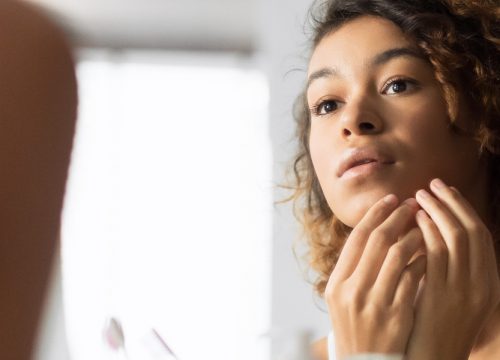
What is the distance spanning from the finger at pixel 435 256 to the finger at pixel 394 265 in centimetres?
1

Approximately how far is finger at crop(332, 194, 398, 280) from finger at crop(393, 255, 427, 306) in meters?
0.05

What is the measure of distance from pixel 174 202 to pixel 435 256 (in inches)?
21.7

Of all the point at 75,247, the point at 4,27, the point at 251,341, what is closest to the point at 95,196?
the point at 75,247

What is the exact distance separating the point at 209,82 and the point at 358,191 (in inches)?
19.8

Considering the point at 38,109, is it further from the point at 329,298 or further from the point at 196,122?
the point at 196,122

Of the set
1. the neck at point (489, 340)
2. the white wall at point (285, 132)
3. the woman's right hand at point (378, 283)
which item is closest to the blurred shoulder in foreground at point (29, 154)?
the woman's right hand at point (378, 283)

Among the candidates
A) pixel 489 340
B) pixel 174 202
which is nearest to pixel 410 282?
pixel 489 340

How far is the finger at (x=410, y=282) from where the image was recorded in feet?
2.19

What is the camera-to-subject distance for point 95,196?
3.83ft

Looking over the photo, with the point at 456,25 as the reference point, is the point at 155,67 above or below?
above

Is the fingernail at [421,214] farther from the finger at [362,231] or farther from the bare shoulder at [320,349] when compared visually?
the bare shoulder at [320,349]

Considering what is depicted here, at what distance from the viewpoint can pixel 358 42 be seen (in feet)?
2.44

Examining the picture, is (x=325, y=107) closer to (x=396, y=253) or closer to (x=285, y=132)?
(x=396, y=253)

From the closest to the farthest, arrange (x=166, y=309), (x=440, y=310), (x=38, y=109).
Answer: (x=38, y=109)
(x=440, y=310)
(x=166, y=309)
